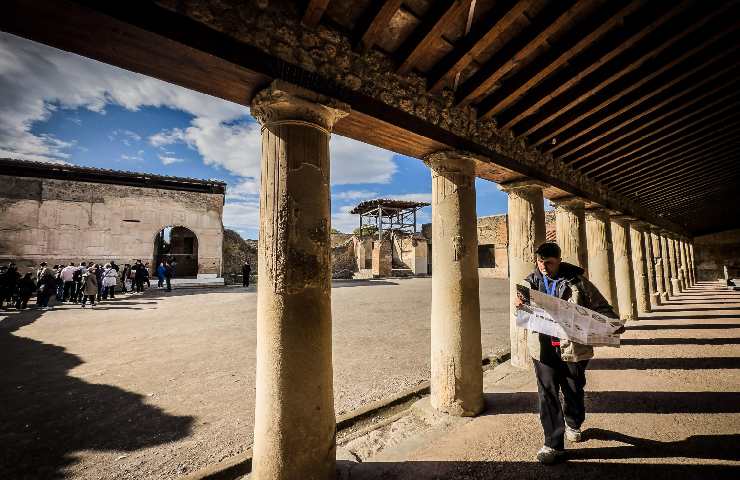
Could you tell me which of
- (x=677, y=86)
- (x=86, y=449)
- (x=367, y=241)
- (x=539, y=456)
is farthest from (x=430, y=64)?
(x=367, y=241)

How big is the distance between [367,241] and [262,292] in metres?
24.1

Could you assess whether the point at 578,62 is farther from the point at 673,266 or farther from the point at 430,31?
the point at 673,266

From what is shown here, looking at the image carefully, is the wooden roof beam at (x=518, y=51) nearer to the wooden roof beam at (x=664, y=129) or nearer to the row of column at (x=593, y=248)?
the row of column at (x=593, y=248)

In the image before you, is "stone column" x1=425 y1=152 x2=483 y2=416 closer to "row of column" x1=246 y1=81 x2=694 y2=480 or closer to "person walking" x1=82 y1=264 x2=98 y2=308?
"row of column" x1=246 y1=81 x2=694 y2=480

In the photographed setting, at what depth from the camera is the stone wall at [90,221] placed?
15.5 meters

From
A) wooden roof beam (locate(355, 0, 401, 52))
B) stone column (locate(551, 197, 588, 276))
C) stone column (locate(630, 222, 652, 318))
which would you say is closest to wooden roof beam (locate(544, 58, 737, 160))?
stone column (locate(551, 197, 588, 276))

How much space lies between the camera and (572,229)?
20.6 feet

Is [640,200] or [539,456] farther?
[640,200]

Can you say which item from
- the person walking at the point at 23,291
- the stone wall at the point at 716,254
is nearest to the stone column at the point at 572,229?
the person walking at the point at 23,291

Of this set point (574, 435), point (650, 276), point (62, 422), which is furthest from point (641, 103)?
point (650, 276)

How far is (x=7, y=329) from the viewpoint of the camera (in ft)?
25.8

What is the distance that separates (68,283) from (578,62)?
57.2ft

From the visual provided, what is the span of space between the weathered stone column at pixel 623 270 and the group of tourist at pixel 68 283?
56.3 ft

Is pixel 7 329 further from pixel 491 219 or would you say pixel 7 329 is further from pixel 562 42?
pixel 491 219
